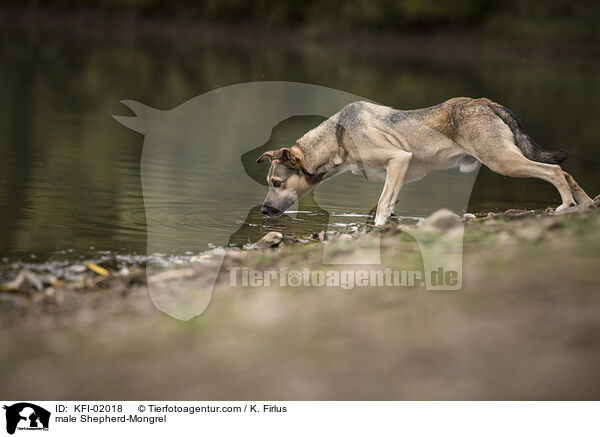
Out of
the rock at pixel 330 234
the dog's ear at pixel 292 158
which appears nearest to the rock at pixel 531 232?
the rock at pixel 330 234

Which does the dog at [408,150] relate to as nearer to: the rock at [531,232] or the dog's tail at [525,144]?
the dog's tail at [525,144]

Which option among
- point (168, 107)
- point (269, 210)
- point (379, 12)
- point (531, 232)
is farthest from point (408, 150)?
point (379, 12)

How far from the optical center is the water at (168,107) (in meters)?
10.7

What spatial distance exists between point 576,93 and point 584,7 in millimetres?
29515

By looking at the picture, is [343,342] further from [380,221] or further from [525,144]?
[525,144]

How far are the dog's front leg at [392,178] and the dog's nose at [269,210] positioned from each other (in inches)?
52.1

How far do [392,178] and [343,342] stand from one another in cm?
571

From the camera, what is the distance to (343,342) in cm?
513

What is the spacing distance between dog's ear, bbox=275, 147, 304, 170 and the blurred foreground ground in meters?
4.33

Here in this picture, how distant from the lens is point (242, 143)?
64.5 ft

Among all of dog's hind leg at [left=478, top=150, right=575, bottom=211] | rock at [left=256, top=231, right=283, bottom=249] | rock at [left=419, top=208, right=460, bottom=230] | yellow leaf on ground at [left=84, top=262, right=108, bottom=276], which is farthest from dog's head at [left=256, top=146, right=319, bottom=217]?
yellow leaf on ground at [left=84, top=262, right=108, bottom=276]

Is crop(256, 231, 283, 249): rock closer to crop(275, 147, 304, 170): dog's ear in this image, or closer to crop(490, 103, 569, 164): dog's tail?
crop(275, 147, 304, 170): dog's ear
